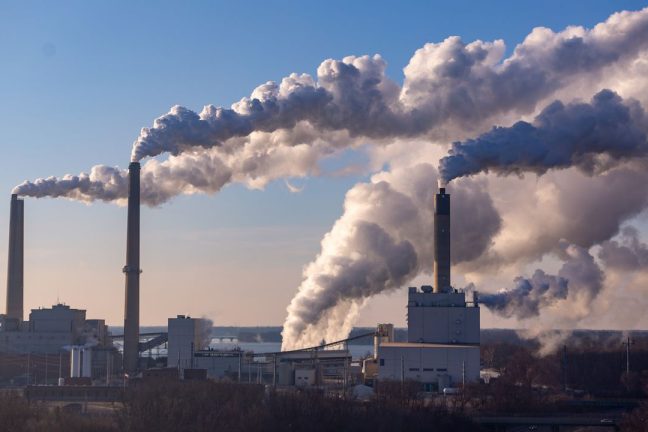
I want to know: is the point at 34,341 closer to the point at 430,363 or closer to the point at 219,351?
the point at 219,351

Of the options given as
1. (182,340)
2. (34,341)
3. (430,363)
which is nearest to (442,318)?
(430,363)

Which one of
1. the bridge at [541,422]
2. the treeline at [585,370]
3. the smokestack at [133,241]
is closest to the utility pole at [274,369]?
the smokestack at [133,241]

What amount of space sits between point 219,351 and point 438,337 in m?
15.4

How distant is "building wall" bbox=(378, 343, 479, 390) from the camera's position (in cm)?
7331

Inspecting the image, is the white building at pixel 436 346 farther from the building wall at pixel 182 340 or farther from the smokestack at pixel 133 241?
the smokestack at pixel 133 241

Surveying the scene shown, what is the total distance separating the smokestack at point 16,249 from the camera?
83.5 metres

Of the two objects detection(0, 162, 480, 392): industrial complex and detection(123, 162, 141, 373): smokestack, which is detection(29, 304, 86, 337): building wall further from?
detection(123, 162, 141, 373): smokestack

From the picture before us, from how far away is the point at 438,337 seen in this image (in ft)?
253

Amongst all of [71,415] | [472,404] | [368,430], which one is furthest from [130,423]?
[472,404]

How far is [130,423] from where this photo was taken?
160 feet

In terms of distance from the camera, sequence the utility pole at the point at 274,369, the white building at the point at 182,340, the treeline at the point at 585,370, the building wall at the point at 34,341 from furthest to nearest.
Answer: the building wall at the point at 34,341, the white building at the point at 182,340, the treeline at the point at 585,370, the utility pole at the point at 274,369

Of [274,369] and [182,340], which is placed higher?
[182,340]

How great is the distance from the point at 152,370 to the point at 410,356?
16.3 metres

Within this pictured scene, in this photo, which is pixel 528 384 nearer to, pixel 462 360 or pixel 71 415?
pixel 462 360
